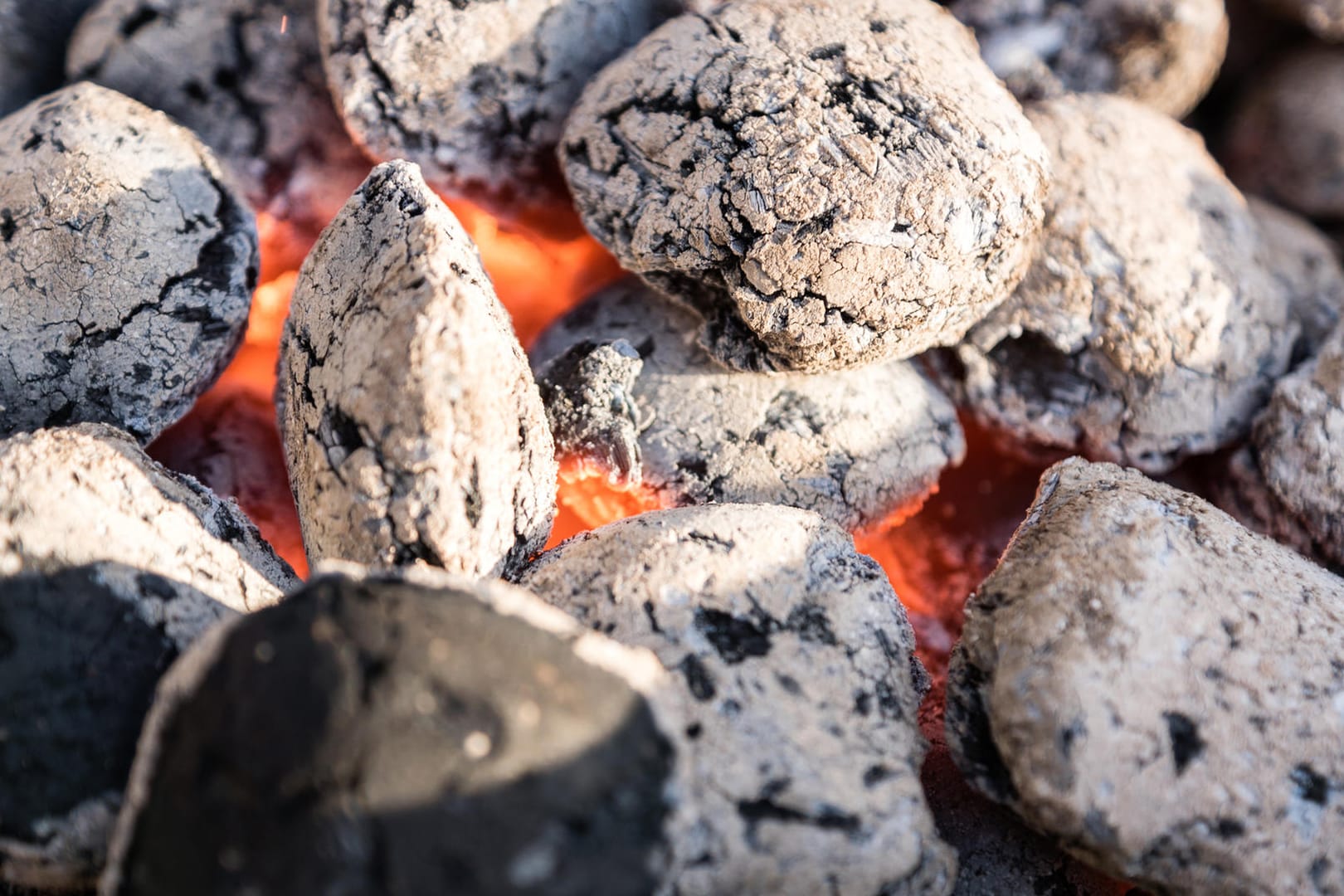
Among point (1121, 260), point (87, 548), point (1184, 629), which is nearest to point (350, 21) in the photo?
point (87, 548)

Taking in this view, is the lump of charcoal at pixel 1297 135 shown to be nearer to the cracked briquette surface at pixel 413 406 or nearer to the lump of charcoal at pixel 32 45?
the cracked briquette surface at pixel 413 406

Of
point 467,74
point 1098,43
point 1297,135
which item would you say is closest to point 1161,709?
point 467,74

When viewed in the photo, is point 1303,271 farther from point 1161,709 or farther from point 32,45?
point 32,45

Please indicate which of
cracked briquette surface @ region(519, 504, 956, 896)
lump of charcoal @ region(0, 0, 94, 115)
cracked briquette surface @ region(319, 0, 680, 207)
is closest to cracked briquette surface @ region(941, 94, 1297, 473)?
cracked briquette surface @ region(519, 504, 956, 896)

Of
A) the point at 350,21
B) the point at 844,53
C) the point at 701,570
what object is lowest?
the point at 701,570

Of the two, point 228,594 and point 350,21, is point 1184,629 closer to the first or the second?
point 228,594

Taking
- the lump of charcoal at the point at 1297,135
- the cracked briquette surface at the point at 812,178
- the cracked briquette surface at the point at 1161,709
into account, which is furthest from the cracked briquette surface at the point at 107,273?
the lump of charcoal at the point at 1297,135

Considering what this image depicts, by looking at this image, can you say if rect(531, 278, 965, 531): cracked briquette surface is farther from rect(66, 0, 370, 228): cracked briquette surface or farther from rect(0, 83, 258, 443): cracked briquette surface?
rect(66, 0, 370, 228): cracked briquette surface

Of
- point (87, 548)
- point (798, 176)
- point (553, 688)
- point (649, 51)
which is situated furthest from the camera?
point (649, 51)
